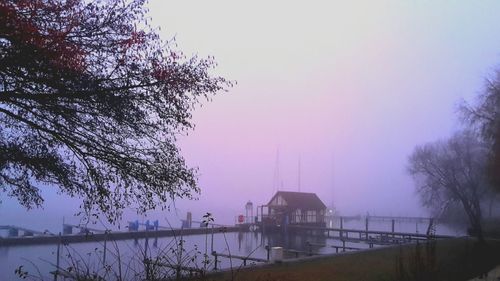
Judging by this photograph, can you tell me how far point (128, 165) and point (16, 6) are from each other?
1.43 m

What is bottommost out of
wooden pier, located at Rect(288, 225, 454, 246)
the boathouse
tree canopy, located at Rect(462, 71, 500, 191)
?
wooden pier, located at Rect(288, 225, 454, 246)

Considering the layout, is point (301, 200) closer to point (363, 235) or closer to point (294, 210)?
point (294, 210)

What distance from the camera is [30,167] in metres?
3.88

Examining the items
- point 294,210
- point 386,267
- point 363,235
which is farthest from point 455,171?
point 386,267

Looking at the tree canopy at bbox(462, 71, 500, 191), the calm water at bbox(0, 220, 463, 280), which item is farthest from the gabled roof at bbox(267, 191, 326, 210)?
the tree canopy at bbox(462, 71, 500, 191)

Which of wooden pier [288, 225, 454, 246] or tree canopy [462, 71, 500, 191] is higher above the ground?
tree canopy [462, 71, 500, 191]

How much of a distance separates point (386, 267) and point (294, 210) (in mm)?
43058

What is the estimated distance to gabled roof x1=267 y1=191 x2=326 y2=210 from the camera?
184 feet

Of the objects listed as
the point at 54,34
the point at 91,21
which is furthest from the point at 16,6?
the point at 91,21

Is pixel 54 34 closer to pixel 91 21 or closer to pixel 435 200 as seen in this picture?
pixel 91 21

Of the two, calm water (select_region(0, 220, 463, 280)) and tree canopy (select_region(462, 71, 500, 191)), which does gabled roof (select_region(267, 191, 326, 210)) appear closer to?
calm water (select_region(0, 220, 463, 280))

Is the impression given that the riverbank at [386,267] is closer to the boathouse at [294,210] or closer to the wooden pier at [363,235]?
the wooden pier at [363,235]

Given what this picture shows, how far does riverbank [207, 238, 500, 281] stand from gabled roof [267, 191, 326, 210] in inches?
1507

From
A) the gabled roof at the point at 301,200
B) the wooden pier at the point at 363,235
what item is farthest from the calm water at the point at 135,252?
the gabled roof at the point at 301,200
